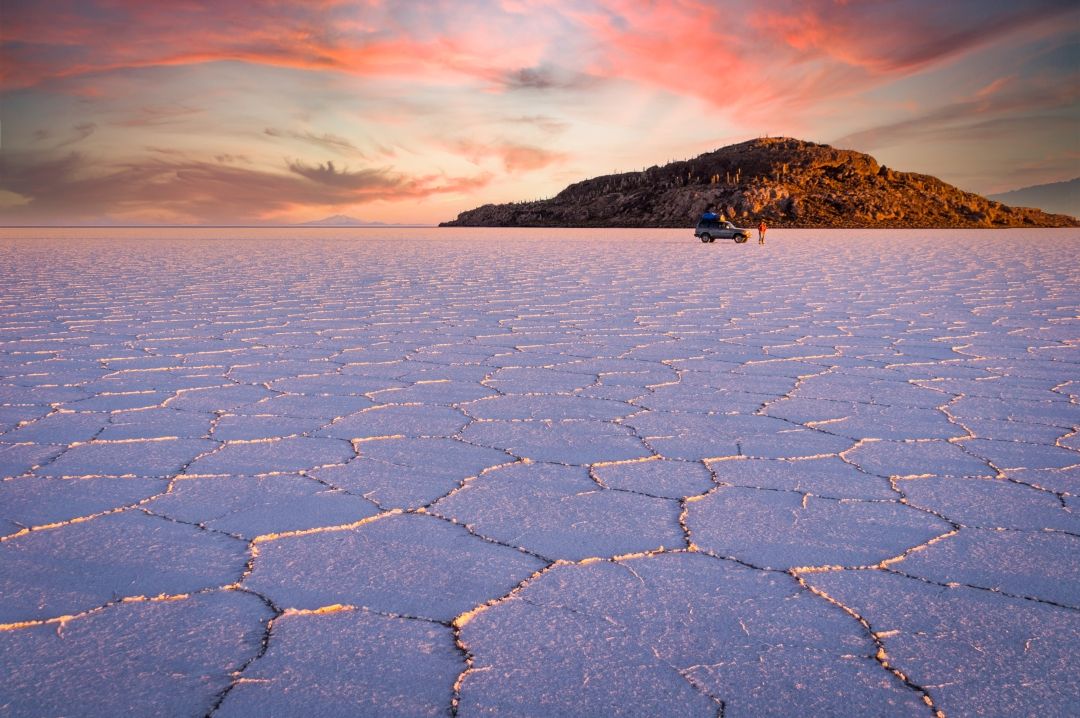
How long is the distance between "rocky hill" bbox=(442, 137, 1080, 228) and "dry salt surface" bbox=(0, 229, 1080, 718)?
226ft

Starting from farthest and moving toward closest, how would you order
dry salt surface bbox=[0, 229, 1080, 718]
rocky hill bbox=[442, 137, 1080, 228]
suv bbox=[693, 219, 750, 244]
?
rocky hill bbox=[442, 137, 1080, 228]
suv bbox=[693, 219, 750, 244]
dry salt surface bbox=[0, 229, 1080, 718]

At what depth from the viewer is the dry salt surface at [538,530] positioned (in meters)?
1.39

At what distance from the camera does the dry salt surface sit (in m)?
1.39

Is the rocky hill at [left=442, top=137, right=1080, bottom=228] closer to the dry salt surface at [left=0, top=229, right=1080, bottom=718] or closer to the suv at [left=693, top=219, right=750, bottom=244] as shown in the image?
the suv at [left=693, top=219, right=750, bottom=244]

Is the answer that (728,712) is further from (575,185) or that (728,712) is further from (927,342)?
(575,185)

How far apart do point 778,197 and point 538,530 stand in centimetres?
8391

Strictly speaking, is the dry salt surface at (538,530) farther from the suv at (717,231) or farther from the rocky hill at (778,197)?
the rocky hill at (778,197)

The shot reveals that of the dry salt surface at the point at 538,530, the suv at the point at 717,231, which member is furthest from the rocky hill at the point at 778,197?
the dry salt surface at the point at 538,530

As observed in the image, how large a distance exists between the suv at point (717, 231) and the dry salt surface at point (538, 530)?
20155 millimetres

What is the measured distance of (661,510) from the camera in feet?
7.28

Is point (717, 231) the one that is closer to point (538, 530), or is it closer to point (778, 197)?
point (538, 530)

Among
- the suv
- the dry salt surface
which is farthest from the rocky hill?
the dry salt surface

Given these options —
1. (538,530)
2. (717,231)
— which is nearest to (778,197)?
(717,231)

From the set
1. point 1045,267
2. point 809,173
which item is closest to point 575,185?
point 809,173
